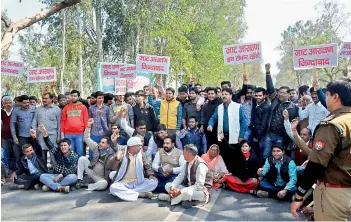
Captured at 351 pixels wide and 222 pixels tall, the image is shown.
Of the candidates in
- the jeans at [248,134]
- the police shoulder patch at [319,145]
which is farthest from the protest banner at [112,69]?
the police shoulder patch at [319,145]

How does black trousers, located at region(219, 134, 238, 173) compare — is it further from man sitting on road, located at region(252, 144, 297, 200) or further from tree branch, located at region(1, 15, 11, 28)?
tree branch, located at region(1, 15, 11, 28)

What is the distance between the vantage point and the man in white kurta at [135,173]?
19.2 ft

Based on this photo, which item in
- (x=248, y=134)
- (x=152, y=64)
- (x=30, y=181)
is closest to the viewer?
(x=30, y=181)

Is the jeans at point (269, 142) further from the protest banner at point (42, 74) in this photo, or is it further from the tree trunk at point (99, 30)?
the tree trunk at point (99, 30)

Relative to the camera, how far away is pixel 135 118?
7.46 meters

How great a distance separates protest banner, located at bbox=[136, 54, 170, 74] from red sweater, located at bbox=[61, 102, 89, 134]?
7.49 ft

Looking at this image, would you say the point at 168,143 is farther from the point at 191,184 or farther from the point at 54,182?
the point at 54,182

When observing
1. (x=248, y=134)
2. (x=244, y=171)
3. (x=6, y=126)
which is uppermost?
(x=6, y=126)

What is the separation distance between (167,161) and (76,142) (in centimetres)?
202

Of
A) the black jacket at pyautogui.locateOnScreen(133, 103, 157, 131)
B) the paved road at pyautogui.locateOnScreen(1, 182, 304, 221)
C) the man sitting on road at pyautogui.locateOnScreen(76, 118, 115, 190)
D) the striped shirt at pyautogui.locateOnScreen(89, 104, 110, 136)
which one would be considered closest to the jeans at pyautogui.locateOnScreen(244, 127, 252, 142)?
the paved road at pyautogui.locateOnScreen(1, 182, 304, 221)

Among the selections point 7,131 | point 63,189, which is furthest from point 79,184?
point 7,131

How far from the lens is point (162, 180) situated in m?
6.24

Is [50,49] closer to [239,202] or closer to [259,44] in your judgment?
[259,44]

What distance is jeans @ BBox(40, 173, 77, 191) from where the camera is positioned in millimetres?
6160
